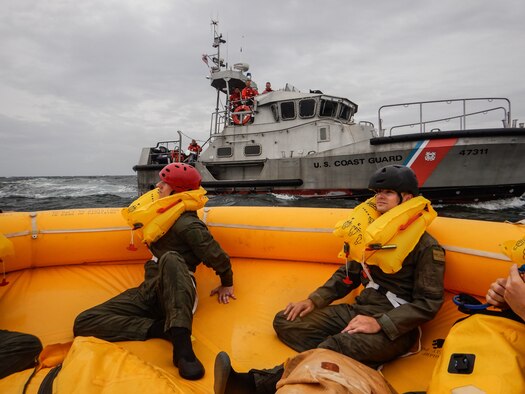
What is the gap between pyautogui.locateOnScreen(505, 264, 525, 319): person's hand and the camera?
3.77ft

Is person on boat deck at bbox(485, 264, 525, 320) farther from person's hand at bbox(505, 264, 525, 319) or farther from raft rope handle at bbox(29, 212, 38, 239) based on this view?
raft rope handle at bbox(29, 212, 38, 239)

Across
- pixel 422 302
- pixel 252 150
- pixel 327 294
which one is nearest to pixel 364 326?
pixel 422 302

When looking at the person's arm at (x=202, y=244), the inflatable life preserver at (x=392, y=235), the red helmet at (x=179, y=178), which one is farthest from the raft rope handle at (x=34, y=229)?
the inflatable life preserver at (x=392, y=235)

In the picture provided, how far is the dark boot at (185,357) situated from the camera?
5.60 ft

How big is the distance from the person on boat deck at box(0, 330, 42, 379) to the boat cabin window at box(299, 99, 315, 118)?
9.51 meters

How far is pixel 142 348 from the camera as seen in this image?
78.2 inches

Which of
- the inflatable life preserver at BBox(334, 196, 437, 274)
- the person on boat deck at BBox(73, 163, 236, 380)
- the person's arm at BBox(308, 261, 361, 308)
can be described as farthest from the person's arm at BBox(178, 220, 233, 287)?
the inflatable life preserver at BBox(334, 196, 437, 274)

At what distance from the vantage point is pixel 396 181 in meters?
2.00

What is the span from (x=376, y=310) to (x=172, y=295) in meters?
1.16

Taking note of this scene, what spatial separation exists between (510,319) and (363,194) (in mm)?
8106

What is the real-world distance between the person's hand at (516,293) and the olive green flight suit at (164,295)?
4.84 feet

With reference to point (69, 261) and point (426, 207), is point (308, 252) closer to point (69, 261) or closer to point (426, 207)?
point (426, 207)

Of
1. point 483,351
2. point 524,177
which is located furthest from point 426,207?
point 524,177

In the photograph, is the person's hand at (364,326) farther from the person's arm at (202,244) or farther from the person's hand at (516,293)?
the person's arm at (202,244)
